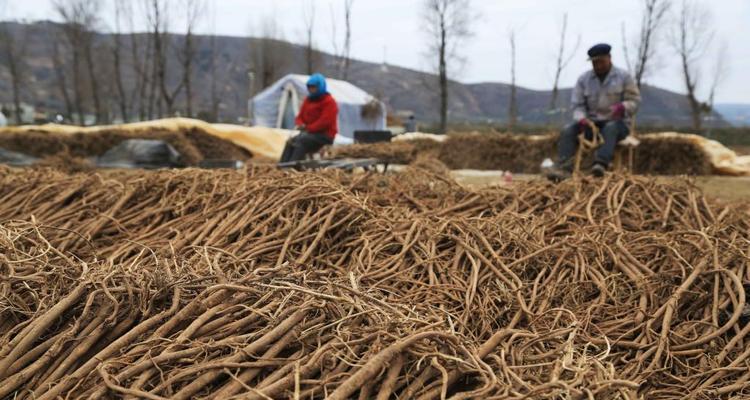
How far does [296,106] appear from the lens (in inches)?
795

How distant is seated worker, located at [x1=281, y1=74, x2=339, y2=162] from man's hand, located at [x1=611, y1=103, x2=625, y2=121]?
10.9 feet

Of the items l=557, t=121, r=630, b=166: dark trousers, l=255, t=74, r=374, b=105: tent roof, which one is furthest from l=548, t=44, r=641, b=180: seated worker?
l=255, t=74, r=374, b=105: tent roof

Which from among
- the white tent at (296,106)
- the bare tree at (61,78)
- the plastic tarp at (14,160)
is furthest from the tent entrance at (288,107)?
the bare tree at (61,78)

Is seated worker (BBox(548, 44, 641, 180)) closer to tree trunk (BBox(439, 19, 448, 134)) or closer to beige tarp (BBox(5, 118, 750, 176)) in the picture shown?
beige tarp (BBox(5, 118, 750, 176))

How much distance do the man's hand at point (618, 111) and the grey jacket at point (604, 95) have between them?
0.11 ft

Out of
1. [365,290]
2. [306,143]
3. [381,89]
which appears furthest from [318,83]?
[381,89]

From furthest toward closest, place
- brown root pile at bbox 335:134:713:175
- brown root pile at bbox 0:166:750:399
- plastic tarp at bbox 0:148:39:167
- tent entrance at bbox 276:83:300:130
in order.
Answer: tent entrance at bbox 276:83:300:130 < brown root pile at bbox 335:134:713:175 < plastic tarp at bbox 0:148:39:167 < brown root pile at bbox 0:166:750:399

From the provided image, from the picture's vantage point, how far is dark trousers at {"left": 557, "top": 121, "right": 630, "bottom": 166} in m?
5.50

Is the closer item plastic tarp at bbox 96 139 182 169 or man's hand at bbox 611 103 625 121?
man's hand at bbox 611 103 625 121

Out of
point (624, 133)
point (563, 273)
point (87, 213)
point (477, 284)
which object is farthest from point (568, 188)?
point (87, 213)

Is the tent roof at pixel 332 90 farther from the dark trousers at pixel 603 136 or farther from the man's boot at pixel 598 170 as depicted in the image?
the man's boot at pixel 598 170

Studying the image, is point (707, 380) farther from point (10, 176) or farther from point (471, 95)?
point (471, 95)

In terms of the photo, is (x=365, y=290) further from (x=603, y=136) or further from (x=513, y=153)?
Result: (x=513, y=153)

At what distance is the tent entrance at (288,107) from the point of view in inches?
803
